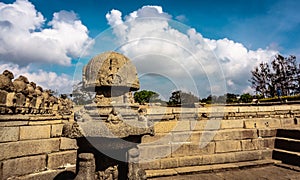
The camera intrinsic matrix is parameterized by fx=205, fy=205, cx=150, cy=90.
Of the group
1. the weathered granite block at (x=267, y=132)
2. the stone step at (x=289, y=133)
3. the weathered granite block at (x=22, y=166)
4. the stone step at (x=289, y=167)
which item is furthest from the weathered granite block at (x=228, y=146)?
the weathered granite block at (x=22, y=166)

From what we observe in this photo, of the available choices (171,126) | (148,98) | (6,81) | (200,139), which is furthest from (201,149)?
(148,98)

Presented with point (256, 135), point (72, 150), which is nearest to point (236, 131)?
point (256, 135)

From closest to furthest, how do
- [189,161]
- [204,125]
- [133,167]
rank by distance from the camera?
[133,167], [189,161], [204,125]

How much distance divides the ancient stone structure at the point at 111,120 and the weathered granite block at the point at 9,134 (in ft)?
5.04

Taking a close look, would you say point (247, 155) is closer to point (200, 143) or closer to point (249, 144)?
point (249, 144)

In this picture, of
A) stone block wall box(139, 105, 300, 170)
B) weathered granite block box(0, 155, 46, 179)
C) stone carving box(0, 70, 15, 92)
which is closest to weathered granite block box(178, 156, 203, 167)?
stone block wall box(139, 105, 300, 170)

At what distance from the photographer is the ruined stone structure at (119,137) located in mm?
3037

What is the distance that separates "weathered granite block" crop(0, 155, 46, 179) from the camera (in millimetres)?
3576

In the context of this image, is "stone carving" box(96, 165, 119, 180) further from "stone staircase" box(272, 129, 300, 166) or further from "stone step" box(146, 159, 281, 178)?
"stone staircase" box(272, 129, 300, 166)

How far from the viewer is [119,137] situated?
289 cm

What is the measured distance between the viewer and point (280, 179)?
14.6 feet

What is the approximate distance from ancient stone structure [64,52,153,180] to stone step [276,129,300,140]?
15.9 ft

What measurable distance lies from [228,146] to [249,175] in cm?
99

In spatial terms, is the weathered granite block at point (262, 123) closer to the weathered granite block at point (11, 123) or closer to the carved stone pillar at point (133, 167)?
the carved stone pillar at point (133, 167)
